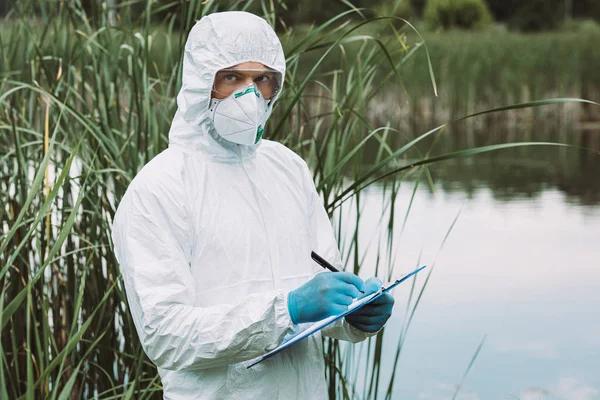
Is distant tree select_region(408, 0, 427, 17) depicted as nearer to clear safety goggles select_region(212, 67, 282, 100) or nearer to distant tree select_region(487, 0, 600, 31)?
distant tree select_region(487, 0, 600, 31)

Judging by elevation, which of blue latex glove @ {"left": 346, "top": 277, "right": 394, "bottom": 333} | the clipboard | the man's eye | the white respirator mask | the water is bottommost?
the water

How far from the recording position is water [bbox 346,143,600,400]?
4.23m

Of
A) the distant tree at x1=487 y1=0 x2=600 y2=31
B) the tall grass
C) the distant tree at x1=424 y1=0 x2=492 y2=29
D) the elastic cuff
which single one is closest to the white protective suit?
the elastic cuff

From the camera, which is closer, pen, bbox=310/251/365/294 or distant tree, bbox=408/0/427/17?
pen, bbox=310/251/365/294

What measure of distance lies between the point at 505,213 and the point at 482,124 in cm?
471

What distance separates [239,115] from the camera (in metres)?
1.60

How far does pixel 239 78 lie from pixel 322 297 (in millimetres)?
407

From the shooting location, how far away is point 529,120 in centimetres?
1143

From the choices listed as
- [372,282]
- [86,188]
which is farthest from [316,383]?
[86,188]

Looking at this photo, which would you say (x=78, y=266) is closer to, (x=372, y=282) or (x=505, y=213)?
(x=372, y=282)

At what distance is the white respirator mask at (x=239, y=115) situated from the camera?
1.61m

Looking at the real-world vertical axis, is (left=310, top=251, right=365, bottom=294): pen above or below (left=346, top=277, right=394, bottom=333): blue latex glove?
above

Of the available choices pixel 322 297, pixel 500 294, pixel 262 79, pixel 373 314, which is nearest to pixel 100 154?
pixel 262 79

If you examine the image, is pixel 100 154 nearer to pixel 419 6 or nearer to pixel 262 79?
pixel 262 79
